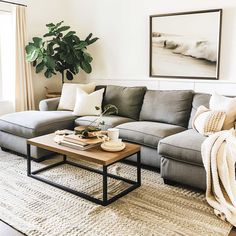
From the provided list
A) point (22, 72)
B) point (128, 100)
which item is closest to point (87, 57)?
point (22, 72)

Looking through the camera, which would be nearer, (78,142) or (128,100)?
(78,142)

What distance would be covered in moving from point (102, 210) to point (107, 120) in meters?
1.41

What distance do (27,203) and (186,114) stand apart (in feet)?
6.42

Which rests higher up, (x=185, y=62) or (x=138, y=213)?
(x=185, y=62)

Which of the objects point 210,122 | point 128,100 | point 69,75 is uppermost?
point 69,75

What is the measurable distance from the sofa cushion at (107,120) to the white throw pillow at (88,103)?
11 cm

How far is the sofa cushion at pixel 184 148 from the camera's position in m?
2.51

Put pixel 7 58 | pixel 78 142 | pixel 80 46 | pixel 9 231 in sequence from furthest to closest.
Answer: pixel 7 58 → pixel 80 46 → pixel 78 142 → pixel 9 231

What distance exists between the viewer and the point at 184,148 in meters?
2.58

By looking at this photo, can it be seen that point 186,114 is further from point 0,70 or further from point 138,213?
point 0,70

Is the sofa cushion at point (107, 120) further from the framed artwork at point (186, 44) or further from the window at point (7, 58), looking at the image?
the window at point (7, 58)

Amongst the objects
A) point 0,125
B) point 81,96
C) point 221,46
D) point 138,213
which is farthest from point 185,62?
point 0,125

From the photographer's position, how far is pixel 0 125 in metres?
3.62

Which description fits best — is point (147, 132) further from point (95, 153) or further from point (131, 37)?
point (131, 37)
